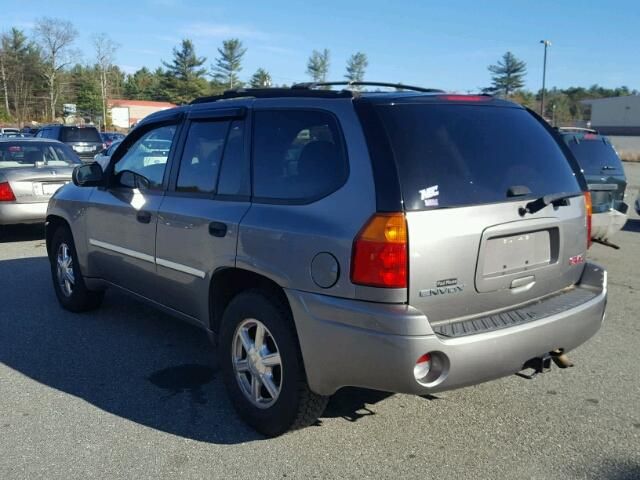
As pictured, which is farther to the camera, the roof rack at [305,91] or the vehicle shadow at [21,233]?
the vehicle shadow at [21,233]

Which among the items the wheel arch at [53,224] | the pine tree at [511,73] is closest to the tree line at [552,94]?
the pine tree at [511,73]

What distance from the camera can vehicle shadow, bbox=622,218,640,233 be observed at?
11.2 meters

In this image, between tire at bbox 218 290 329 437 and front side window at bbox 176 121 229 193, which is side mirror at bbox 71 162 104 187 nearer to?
front side window at bbox 176 121 229 193

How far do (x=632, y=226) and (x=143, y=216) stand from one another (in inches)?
403

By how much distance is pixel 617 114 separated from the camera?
282ft

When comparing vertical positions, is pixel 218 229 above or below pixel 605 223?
above

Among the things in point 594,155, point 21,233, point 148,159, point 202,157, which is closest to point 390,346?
point 202,157

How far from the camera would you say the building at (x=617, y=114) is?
82919mm

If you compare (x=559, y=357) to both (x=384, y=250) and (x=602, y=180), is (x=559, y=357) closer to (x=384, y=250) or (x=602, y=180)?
(x=384, y=250)

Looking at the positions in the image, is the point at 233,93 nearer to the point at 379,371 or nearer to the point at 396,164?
the point at 396,164

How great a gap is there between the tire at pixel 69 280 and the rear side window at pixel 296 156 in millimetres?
2713

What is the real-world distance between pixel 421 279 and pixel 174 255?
1.87 m

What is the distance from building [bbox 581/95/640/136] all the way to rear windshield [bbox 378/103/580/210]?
3353 inches

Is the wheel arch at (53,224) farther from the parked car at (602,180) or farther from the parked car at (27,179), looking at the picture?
the parked car at (602,180)
